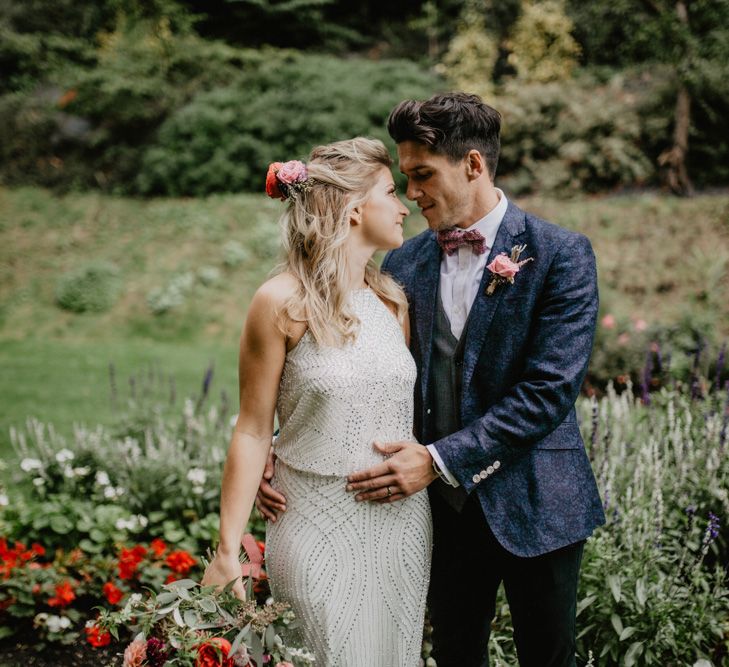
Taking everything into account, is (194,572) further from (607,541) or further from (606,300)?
(606,300)

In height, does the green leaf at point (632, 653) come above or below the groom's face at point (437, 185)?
below

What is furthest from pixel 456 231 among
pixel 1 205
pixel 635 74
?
pixel 1 205

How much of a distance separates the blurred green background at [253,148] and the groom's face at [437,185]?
365cm

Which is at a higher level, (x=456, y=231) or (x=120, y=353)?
(x=456, y=231)

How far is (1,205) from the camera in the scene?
13.2 m

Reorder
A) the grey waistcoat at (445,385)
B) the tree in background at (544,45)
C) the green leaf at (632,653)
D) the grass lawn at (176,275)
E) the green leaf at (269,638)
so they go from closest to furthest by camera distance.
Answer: the green leaf at (269,638)
the grey waistcoat at (445,385)
the green leaf at (632,653)
the grass lawn at (176,275)
the tree in background at (544,45)

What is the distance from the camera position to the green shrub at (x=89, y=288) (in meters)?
9.99

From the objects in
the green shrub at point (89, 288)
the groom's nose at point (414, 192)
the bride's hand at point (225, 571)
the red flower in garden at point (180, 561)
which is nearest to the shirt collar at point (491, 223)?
the groom's nose at point (414, 192)

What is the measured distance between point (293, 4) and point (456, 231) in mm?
14437

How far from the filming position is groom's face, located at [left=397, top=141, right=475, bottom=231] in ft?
7.95

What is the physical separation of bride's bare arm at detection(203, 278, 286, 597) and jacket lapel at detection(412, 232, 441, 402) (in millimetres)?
515

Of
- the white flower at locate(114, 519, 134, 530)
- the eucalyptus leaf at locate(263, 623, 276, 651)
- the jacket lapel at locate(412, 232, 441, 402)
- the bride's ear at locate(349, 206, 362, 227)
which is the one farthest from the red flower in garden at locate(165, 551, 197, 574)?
the bride's ear at locate(349, 206, 362, 227)

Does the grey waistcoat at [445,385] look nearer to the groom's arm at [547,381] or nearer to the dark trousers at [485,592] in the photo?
the dark trousers at [485,592]

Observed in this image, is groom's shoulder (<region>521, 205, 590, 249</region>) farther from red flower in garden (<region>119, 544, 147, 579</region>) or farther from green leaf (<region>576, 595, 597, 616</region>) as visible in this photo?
red flower in garden (<region>119, 544, 147, 579</region>)
